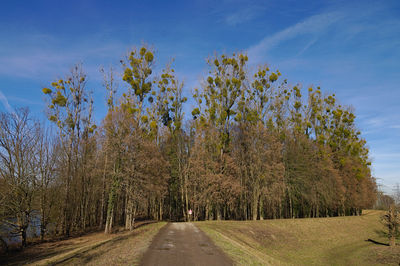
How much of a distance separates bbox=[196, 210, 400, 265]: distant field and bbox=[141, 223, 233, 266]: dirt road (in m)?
0.85

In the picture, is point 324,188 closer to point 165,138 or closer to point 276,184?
point 276,184

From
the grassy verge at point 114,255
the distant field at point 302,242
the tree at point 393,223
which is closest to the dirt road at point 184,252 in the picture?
the grassy verge at point 114,255

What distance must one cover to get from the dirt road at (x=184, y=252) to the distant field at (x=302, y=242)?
0.85m

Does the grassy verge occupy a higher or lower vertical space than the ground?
higher

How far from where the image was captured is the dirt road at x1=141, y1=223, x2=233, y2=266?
12.0 meters

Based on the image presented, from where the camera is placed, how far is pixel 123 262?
1147 centimetres

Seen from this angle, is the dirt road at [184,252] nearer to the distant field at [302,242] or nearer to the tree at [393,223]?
the distant field at [302,242]

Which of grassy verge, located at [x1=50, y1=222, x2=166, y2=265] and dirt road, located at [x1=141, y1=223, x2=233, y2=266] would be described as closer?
grassy verge, located at [x1=50, y1=222, x2=166, y2=265]

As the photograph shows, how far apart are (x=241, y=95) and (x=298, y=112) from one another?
12737 mm

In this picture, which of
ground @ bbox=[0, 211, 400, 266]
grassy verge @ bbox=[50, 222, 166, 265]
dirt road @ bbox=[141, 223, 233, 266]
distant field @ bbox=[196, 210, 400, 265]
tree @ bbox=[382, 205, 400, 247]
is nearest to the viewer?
grassy verge @ bbox=[50, 222, 166, 265]

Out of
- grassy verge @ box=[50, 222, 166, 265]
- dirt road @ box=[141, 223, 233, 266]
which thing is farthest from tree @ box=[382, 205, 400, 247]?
grassy verge @ box=[50, 222, 166, 265]

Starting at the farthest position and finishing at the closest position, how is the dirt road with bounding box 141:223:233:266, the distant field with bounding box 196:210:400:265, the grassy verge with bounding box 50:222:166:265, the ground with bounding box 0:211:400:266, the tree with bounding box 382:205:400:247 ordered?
the tree with bounding box 382:205:400:247 → the distant field with bounding box 196:210:400:265 → the ground with bounding box 0:211:400:266 → the dirt road with bounding box 141:223:233:266 → the grassy verge with bounding box 50:222:166:265

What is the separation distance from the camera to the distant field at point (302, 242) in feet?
60.1

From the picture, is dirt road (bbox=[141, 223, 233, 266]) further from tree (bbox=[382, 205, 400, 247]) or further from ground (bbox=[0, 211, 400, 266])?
tree (bbox=[382, 205, 400, 247])
